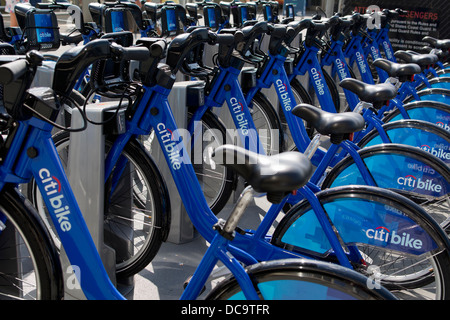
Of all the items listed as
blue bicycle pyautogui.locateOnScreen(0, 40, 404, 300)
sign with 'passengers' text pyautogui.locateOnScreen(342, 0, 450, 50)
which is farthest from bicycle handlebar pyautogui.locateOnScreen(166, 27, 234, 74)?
sign with 'passengers' text pyautogui.locateOnScreen(342, 0, 450, 50)

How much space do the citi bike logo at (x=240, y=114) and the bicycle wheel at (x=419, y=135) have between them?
882 mm

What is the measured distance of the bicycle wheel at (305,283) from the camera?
4.85 ft

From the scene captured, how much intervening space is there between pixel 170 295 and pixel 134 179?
70cm

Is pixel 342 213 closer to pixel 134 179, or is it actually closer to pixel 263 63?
pixel 134 179

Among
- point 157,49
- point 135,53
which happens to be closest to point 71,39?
point 157,49

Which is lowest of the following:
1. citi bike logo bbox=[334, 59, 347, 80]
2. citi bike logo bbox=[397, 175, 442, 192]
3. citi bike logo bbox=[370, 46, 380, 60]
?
citi bike logo bbox=[397, 175, 442, 192]

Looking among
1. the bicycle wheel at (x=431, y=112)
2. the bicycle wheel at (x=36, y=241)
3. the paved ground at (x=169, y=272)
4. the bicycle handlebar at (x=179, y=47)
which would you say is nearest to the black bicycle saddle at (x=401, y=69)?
the bicycle wheel at (x=431, y=112)

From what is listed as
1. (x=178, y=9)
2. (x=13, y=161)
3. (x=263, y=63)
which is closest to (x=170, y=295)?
(x=13, y=161)

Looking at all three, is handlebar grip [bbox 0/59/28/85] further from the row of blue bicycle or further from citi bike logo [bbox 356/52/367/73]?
citi bike logo [bbox 356/52/367/73]

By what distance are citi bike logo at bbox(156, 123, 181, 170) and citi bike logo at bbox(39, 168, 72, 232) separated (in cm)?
78

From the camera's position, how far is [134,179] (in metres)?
2.91

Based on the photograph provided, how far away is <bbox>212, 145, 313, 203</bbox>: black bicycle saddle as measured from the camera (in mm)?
1479

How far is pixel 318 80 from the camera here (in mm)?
4637

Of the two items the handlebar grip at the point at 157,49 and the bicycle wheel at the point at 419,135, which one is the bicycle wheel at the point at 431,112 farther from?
the handlebar grip at the point at 157,49
